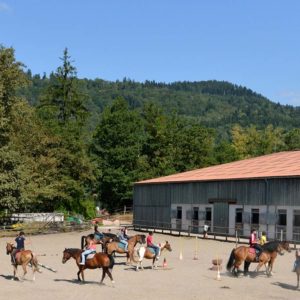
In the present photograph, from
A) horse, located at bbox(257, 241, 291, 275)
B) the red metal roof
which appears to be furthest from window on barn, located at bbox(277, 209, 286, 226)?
horse, located at bbox(257, 241, 291, 275)

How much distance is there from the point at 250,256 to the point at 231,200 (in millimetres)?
26037

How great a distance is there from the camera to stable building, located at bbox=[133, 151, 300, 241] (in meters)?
44.3

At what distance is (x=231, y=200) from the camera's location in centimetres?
5006

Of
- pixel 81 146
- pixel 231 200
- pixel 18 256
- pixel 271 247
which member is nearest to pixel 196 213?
pixel 231 200

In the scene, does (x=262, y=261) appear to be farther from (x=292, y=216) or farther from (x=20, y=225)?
(x=20, y=225)

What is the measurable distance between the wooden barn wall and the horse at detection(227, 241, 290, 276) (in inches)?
751

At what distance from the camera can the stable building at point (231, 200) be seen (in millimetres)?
44344

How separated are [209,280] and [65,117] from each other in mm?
63765

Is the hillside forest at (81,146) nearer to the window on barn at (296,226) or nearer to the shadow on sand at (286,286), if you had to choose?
the window on barn at (296,226)

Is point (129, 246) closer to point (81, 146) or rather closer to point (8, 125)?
point (8, 125)

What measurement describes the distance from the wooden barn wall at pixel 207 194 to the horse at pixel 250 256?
19.1 metres

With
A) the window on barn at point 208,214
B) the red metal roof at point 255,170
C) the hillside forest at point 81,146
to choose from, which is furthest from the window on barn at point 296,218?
the hillside forest at point 81,146

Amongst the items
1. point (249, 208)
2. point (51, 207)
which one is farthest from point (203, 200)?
point (51, 207)

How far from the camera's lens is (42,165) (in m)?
64.9
